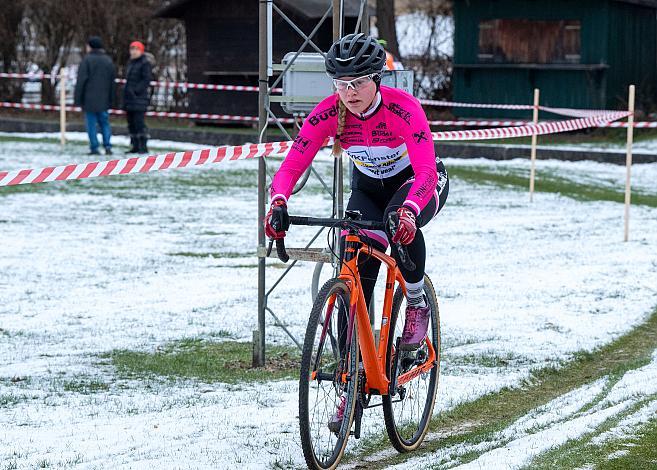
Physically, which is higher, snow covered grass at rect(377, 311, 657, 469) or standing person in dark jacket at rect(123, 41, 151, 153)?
standing person in dark jacket at rect(123, 41, 151, 153)

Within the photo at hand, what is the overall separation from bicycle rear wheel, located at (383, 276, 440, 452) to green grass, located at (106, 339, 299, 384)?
61.0 inches

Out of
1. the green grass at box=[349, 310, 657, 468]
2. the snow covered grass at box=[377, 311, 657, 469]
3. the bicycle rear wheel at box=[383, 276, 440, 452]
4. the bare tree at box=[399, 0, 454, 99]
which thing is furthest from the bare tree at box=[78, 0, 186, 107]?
the bicycle rear wheel at box=[383, 276, 440, 452]

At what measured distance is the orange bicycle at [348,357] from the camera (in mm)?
5098

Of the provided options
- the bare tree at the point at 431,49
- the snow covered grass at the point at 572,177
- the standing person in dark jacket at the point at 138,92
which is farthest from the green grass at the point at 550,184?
the bare tree at the point at 431,49

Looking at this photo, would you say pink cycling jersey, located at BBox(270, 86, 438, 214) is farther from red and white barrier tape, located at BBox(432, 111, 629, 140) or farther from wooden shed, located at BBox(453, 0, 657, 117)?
wooden shed, located at BBox(453, 0, 657, 117)

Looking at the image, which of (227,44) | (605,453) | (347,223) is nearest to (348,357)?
(347,223)

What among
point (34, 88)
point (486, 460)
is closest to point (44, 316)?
point (486, 460)

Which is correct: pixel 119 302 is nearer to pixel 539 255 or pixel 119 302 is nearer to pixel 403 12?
pixel 539 255

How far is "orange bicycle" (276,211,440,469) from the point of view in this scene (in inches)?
201

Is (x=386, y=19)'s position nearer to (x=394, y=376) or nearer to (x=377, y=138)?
(x=377, y=138)

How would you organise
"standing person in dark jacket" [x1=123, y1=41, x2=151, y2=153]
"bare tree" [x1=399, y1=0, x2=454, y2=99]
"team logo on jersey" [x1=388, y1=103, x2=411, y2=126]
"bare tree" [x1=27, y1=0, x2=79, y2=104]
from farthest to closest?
1. "bare tree" [x1=27, y1=0, x2=79, y2=104]
2. "bare tree" [x1=399, y1=0, x2=454, y2=99]
3. "standing person in dark jacket" [x1=123, y1=41, x2=151, y2=153]
4. "team logo on jersey" [x1=388, y1=103, x2=411, y2=126]

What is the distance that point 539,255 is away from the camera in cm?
1276

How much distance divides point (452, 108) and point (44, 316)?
26343 millimetres

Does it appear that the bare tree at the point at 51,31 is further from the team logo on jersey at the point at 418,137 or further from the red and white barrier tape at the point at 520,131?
the team logo on jersey at the point at 418,137
